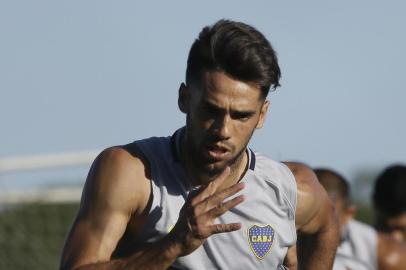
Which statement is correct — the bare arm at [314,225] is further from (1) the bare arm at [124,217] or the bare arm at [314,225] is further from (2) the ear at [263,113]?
(1) the bare arm at [124,217]

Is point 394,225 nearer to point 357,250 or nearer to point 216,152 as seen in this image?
point 357,250

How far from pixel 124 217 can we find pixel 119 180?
0.17 m

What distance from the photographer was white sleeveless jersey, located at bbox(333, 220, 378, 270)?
9.80 meters

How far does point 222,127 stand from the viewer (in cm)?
629

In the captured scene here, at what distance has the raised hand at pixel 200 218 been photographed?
233 inches

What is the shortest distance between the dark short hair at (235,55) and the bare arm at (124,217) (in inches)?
21.9

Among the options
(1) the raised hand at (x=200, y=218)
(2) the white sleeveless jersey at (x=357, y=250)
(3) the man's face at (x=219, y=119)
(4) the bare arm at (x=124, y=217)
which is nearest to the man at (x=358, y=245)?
(2) the white sleeveless jersey at (x=357, y=250)

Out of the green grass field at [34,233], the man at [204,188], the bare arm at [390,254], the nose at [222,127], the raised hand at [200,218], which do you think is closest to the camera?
the raised hand at [200,218]

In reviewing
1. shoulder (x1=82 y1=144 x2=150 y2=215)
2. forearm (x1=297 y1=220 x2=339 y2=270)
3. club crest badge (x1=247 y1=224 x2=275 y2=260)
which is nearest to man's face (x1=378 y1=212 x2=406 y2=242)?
forearm (x1=297 y1=220 x2=339 y2=270)

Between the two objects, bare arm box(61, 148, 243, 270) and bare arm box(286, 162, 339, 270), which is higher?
bare arm box(61, 148, 243, 270)

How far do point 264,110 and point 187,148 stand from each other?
0.45 m

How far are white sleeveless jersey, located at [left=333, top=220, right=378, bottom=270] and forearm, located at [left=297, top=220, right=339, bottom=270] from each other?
2.37 metres

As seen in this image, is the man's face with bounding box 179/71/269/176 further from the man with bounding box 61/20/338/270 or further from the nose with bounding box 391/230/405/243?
the nose with bounding box 391/230/405/243

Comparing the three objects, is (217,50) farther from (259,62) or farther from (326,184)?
Answer: (326,184)
